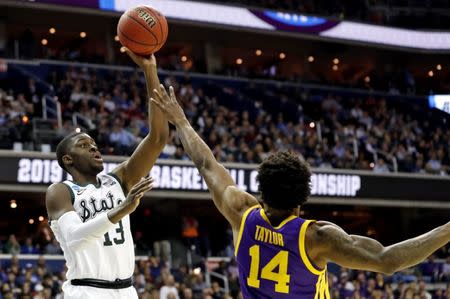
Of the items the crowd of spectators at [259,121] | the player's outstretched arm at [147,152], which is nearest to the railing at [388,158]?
the crowd of spectators at [259,121]

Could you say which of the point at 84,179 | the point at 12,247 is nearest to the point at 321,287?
the point at 84,179

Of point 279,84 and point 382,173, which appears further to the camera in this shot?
point 279,84

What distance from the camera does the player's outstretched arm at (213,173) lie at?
15.7 ft

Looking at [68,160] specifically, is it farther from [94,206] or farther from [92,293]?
[92,293]

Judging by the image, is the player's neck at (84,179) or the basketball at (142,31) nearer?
the player's neck at (84,179)

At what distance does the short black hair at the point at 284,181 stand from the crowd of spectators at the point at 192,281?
10827 mm

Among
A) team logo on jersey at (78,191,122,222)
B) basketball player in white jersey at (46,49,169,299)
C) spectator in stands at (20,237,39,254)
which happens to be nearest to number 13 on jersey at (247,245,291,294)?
basketball player in white jersey at (46,49,169,299)

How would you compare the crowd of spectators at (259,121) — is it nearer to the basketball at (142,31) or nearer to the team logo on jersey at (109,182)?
the basketball at (142,31)

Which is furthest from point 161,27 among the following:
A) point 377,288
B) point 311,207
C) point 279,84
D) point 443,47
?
point 443,47

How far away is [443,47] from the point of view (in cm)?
3158

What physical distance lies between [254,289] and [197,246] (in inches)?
666

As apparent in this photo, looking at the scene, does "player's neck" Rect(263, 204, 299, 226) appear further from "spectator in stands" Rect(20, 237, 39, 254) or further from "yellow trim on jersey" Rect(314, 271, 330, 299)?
"spectator in stands" Rect(20, 237, 39, 254)

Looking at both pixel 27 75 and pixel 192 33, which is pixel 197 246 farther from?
pixel 192 33

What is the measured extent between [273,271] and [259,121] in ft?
66.8
